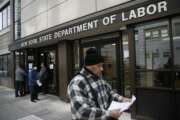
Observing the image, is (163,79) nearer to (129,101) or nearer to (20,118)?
(129,101)

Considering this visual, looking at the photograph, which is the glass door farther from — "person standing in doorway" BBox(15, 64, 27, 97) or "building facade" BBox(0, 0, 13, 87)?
"building facade" BBox(0, 0, 13, 87)

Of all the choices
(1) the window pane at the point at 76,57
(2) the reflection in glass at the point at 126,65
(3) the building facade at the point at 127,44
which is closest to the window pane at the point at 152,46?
(3) the building facade at the point at 127,44

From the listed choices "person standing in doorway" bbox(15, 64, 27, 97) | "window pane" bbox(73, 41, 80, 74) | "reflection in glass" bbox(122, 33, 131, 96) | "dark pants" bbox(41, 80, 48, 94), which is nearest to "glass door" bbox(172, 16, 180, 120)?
"reflection in glass" bbox(122, 33, 131, 96)

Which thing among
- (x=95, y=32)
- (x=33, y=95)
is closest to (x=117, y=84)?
(x=95, y=32)

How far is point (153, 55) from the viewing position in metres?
7.74

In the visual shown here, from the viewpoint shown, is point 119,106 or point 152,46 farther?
point 152,46

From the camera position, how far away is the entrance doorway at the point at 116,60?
9016 mm

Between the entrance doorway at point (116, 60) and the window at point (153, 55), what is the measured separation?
87 centimetres

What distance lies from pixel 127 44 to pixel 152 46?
3.87 ft

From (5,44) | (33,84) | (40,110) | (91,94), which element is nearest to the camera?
(91,94)

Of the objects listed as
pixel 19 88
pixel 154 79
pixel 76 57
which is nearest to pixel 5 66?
pixel 19 88

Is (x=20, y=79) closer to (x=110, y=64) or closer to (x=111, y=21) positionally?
(x=110, y=64)

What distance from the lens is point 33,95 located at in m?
12.9

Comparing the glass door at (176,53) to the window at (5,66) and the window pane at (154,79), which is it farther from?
the window at (5,66)
